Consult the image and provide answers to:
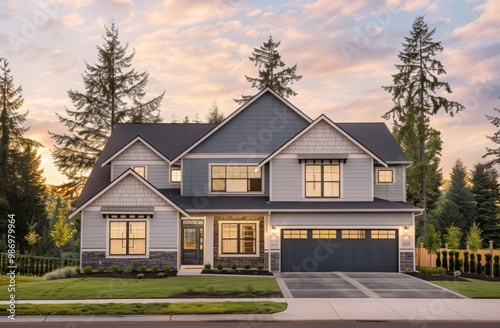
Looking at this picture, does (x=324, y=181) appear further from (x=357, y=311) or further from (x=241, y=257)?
(x=357, y=311)

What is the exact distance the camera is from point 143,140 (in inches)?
1296

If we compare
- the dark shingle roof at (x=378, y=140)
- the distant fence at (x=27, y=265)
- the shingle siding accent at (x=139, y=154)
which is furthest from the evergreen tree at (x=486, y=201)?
the distant fence at (x=27, y=265)

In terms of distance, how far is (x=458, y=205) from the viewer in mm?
60500

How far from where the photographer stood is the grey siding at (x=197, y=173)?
3186cm

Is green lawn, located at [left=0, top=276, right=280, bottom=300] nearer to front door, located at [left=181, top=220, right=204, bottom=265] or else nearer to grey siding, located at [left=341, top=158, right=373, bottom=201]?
front door, located at [left=181, top=220, right=204, bottom=265]

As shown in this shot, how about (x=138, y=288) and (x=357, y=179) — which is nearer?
(x=138, y=288)

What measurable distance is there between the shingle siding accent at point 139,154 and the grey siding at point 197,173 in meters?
2.29

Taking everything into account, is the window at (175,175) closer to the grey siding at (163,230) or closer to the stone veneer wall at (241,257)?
the stone veneer wall at (241,257)

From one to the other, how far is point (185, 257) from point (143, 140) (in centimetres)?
740

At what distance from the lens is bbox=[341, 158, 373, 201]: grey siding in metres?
30.4

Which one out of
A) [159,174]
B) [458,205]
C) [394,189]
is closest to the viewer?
[394,189]

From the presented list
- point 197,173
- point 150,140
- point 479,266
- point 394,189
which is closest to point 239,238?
point 197,173

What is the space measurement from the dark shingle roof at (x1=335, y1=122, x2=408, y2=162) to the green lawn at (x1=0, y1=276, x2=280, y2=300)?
12468mm

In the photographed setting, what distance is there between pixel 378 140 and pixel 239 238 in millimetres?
11277
